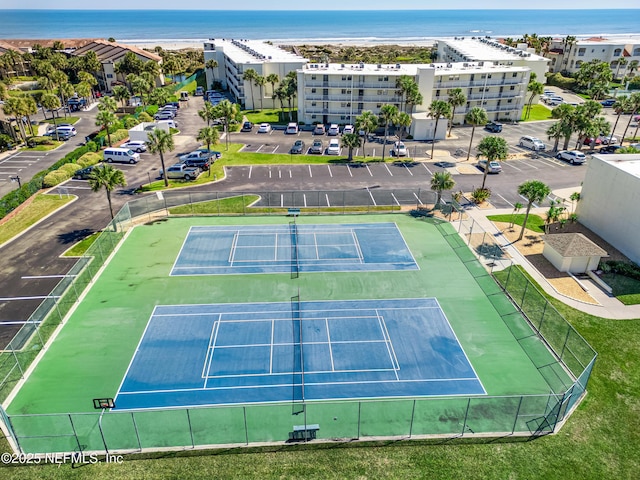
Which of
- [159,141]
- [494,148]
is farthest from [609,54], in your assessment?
[159,141]

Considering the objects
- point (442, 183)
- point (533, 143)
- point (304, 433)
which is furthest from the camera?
point (533, 143)

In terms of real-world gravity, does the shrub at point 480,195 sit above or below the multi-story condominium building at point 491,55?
below

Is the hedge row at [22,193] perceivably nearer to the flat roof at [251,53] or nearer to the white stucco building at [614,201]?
the flat roof at [251,53]

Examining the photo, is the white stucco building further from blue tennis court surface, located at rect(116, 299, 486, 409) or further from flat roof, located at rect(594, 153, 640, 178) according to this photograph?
blue tennis court surface, located at rect(116, 299, 486, 409)

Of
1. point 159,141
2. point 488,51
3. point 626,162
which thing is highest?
point 488,51

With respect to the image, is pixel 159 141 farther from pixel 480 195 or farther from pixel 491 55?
pixel 491 55

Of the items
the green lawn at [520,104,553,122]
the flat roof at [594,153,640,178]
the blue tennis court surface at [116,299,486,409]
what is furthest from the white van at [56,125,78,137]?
the green lawn at [520,104,553,122]

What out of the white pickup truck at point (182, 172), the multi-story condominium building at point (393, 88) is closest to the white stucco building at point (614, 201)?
the multi-story condominium building at point (393, 88)
